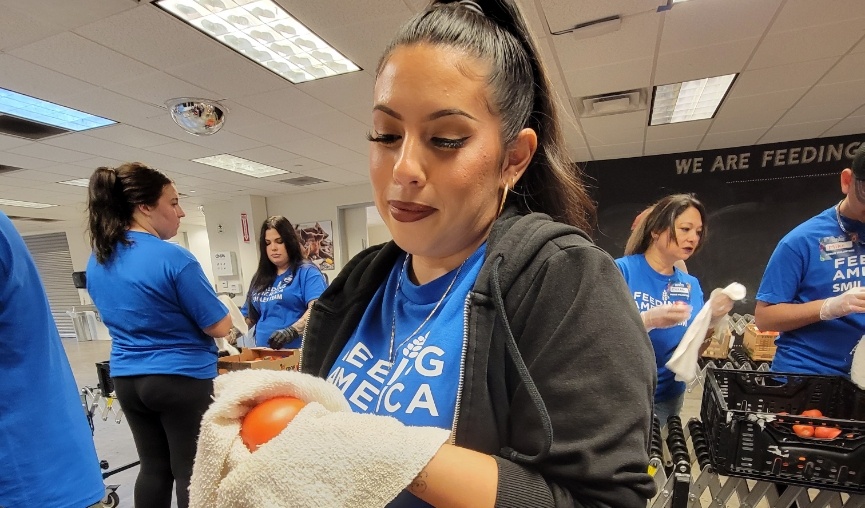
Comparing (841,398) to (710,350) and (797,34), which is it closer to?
(797,34)

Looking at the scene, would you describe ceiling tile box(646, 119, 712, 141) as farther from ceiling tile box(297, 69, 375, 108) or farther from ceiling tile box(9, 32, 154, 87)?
ceiling tile box(9, 32, 154, 87)

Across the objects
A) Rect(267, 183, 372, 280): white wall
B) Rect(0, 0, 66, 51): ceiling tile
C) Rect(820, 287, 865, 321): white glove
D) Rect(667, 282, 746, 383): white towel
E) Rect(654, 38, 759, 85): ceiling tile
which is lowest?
Rect(667, 282, 746, 383): white towel

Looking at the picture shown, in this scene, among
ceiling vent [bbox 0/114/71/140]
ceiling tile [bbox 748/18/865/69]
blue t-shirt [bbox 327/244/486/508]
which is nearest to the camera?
blue t-shirt [bbox 327/244/486/508]

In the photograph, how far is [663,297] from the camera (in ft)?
6.80

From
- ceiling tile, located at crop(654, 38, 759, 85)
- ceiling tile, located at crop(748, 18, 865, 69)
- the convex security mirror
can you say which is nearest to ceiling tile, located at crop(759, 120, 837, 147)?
ceiling tile, located at crop(748, 18, 865, 69)

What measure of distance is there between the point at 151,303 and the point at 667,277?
238 cm

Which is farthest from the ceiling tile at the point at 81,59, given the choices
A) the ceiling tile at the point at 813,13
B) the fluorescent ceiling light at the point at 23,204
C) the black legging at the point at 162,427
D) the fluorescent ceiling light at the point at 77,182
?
the fluorescent ceiling light at the point at 23,204

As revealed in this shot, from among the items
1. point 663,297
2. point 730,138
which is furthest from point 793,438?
point 730,138

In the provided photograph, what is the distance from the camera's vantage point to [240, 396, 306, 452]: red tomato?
425 millimetres

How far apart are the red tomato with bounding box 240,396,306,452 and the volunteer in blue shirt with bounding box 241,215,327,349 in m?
2.19

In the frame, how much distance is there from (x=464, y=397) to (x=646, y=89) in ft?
12.8

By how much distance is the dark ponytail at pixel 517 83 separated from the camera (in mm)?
583

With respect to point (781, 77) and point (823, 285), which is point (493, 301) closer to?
point (823, 285)

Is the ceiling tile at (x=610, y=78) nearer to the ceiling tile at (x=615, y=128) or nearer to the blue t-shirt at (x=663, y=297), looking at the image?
the ceiling tile at (x=615, y=128)
